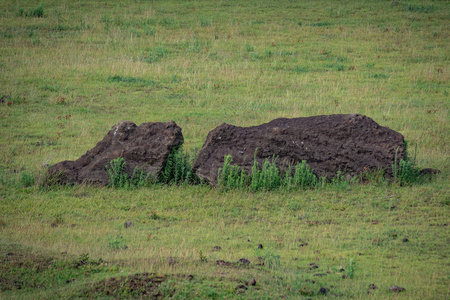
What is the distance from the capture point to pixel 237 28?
25.6 metres

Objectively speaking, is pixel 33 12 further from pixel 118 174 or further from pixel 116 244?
pixel 116 244

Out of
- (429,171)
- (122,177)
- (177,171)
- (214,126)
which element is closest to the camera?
(122,177)

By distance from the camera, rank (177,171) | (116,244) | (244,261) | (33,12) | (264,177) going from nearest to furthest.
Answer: (244,261), (116,244), (264,177), (177,171), (33,12)

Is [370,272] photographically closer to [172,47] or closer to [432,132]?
[432,132]

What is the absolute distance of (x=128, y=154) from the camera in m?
10.6

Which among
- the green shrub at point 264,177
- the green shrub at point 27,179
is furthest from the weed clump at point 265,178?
the green shrub at point 27,179

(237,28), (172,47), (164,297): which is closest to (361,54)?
(237,28)

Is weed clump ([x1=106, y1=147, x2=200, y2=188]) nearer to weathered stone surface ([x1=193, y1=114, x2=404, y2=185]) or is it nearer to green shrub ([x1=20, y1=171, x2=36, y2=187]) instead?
weathered stone surface ([x1=193, y1=114, x2=404, y2=185])

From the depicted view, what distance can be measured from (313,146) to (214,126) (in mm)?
4641

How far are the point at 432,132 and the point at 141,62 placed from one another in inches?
447

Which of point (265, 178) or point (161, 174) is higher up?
point (265, 178)

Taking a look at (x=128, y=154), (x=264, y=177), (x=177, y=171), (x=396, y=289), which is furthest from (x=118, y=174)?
(x=396, y=289)

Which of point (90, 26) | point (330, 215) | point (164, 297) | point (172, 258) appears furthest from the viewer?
point (90, 26)

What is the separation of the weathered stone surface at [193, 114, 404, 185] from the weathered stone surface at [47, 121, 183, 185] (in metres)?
0.73
